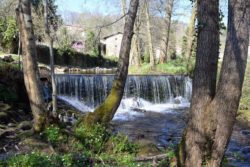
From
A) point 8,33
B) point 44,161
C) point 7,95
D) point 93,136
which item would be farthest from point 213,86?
point 8,33

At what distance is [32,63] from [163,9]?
2500 cm

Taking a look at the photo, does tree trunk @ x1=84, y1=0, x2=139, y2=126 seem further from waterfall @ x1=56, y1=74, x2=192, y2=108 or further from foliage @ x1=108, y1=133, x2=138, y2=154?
waterfall @ x1=56, y1=74, x2=192, y2=108

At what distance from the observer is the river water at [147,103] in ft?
40.1

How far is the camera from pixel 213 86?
5.70 meters

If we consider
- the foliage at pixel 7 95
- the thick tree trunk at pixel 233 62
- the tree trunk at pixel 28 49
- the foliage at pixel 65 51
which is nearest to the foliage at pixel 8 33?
the foliage at pixel 65 51

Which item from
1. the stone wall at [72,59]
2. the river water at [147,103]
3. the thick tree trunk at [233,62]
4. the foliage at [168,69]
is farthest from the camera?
the stone wall at [72,59]

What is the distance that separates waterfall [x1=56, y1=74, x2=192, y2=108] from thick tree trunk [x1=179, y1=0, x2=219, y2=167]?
1273cm

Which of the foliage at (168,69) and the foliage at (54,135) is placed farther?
the foliage at (168,69)

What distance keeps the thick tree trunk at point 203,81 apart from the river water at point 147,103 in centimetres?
382

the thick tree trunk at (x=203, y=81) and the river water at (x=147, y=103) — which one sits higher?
the thick tree trunk at (x=203, y=81)

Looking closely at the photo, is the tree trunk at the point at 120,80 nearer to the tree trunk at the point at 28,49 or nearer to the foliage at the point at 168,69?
the tree trunk at the point at 28,49

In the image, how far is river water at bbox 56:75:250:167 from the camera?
12.2 metres

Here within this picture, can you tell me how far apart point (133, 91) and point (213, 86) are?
49.0ft

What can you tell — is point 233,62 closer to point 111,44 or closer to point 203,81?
point 203,81
